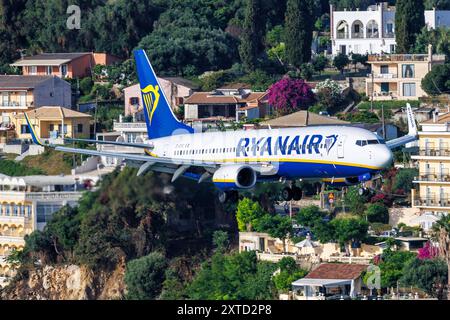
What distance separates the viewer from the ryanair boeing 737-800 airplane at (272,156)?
235 ft

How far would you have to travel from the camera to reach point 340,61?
145m

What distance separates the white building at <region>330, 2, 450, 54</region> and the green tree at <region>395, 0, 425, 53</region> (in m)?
12.1

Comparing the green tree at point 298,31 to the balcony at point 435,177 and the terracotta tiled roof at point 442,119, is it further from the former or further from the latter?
the balcony at point 435,177

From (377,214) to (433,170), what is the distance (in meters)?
5.05

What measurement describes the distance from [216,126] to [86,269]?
2514 cm

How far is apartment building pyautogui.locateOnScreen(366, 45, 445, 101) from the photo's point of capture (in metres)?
138

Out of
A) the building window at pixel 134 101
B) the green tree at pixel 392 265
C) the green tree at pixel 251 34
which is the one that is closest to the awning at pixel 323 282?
the green tree at pixel 392 265

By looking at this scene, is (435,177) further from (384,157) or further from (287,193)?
(384,157)

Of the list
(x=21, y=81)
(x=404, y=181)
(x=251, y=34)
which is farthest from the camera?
(x=21, y=81)

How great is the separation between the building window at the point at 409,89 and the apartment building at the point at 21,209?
3339cm

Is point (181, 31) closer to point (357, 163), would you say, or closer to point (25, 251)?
point (25, 251)

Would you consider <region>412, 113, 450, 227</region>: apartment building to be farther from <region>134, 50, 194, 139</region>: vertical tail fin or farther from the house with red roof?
<region>134, 50, 194, 139</region>: vertical tail fin

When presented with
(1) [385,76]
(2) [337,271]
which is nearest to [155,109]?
(2) [337,271]
